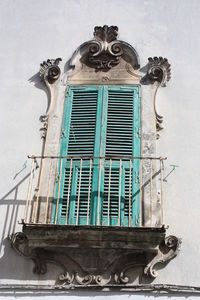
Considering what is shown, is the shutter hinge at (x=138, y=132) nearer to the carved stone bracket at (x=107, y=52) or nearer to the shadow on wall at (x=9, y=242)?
the carved stone bracket at (x=107, y=52)

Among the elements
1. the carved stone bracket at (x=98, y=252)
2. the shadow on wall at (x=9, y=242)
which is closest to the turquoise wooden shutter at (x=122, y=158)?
the carved stone bracket at (x=98, y=252)

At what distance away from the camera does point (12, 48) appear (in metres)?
9.70

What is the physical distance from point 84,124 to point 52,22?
233 cm

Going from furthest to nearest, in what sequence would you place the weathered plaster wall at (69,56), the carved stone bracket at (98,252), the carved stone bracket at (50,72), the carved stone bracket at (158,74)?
the carved stone bracket at (50,72)
the carved stone bracket at (158,74)
the weathered plaster wall at (69,56)
the carved stone bracket at (98,252)

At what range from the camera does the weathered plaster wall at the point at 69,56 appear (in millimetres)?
7703

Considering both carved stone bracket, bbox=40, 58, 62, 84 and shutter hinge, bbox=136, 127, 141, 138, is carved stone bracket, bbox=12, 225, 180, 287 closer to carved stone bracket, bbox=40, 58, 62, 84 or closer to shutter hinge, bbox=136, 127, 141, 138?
shutter hinge, bbox=136, 127, 141, 138

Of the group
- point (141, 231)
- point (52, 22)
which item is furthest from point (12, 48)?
point (141, 231)

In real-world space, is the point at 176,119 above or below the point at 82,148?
above

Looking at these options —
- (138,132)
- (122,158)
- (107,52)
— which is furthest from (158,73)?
(122,158)

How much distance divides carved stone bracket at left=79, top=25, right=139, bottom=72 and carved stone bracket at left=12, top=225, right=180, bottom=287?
3.22m

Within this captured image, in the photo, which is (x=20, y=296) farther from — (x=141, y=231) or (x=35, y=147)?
(x=35, y=147)

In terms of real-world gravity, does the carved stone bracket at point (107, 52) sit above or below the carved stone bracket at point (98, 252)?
above

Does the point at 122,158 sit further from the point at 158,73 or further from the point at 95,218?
the point at 158,73

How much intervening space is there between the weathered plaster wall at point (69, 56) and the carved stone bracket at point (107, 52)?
0.18m
